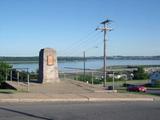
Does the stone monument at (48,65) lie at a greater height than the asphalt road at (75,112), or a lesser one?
greater

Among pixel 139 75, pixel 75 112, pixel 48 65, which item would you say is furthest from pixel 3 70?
pixel 139 75

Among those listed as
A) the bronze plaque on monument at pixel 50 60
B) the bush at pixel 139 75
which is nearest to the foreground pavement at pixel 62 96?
the bronze plaque on monument at pixel 50 60

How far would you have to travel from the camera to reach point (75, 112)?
515 inches

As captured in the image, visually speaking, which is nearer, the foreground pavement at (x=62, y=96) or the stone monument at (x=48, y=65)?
the foreground pavement at (x=62, y=96)

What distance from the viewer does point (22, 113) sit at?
12484 millimetres

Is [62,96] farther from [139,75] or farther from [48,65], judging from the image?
[139,75]

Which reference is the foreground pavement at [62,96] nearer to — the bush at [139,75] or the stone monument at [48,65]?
the stone monument at [48,65]

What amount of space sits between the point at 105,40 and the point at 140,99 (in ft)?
96.9

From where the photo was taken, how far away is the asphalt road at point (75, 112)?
39.4 feet

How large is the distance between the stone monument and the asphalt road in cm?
840

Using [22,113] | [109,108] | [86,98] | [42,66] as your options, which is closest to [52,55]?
[42,66]

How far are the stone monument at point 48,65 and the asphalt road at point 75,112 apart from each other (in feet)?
27.6

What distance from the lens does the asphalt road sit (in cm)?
1202

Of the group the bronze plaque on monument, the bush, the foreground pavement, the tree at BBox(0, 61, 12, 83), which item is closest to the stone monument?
the bronze plaque on monument
